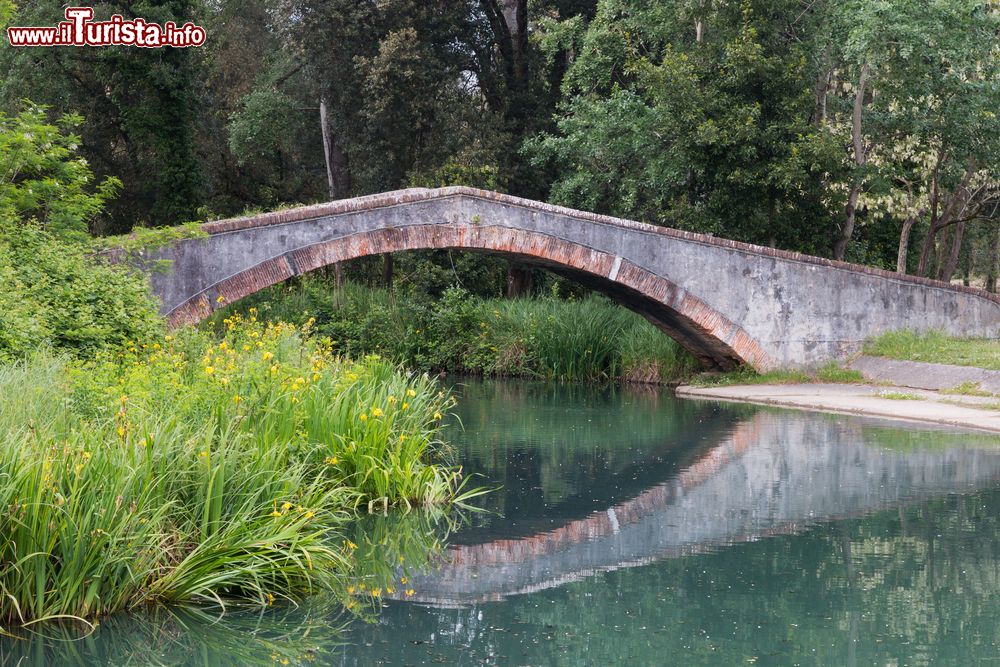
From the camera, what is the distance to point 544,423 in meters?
15.0

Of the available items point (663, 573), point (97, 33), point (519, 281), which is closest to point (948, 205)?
point (519, 281)

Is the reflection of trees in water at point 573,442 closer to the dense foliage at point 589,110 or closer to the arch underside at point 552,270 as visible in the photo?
the arch underside at point 552,270

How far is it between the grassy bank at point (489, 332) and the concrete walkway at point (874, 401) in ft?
7.94

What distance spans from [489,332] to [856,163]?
749 centimetres

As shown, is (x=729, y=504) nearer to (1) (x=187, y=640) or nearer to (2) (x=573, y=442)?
(2) (x=573, y=442)

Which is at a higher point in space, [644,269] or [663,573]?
[644,269]

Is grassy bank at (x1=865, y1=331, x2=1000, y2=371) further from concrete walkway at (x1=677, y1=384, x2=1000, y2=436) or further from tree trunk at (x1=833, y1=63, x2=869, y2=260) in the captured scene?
tree trunk at (x1=833, y1=63, x2=869, y2=260)

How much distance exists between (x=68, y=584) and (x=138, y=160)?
26.0m

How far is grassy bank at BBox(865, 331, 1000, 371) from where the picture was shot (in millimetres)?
16750

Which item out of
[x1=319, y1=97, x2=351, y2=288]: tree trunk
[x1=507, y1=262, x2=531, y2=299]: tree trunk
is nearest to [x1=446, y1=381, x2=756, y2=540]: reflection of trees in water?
[x1=507, y1=262, x2=531, y2=299]: tree trunk

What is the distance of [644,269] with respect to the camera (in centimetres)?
1834

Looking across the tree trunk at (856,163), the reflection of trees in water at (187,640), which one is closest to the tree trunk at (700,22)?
the tree trunk at (856,163)

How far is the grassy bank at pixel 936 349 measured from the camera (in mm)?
16750

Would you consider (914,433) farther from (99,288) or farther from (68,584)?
(68,584)
